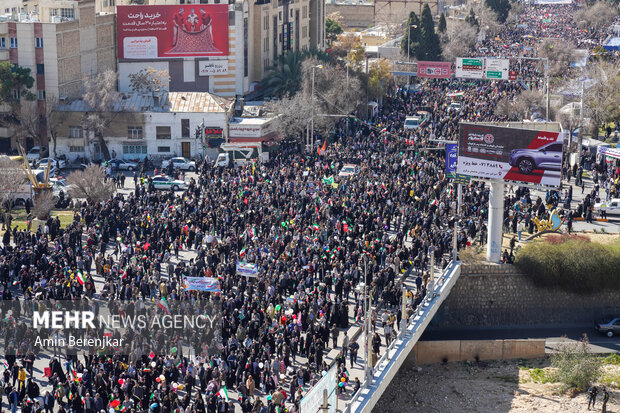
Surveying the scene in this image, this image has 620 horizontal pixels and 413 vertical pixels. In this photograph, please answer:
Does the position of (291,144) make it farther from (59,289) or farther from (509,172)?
(59,289)

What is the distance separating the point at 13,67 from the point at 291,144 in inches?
635

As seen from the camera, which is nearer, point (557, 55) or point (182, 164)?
point (182, 164)

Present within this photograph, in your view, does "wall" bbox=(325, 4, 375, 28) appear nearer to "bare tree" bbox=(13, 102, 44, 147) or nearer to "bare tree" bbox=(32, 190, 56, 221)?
"bare tree" bbox=(13, 102, 44, 147)

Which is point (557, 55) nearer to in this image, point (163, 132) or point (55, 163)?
point (163, 132)

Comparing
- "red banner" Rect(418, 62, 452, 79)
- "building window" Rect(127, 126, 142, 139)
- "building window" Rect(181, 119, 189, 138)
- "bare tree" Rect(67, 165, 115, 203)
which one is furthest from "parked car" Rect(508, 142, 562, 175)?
"red banner" Rect(418, 62, 452, 79)

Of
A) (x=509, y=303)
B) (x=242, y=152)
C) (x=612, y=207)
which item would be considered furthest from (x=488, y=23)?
(x=509, y=303)

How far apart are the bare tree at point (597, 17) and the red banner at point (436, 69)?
5882 cm

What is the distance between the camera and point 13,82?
198 feet

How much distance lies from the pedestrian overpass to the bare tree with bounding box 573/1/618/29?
→ 317 ft

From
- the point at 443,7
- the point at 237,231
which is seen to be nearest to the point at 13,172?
the point at 237,231

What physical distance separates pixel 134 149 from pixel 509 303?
91.9ft

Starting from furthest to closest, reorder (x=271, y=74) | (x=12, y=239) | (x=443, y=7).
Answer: (x=443, y=7) < (x=271, y=74) < (x=12, y=239)

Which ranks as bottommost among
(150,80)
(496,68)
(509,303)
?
(509,303)

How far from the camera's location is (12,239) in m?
42.7
